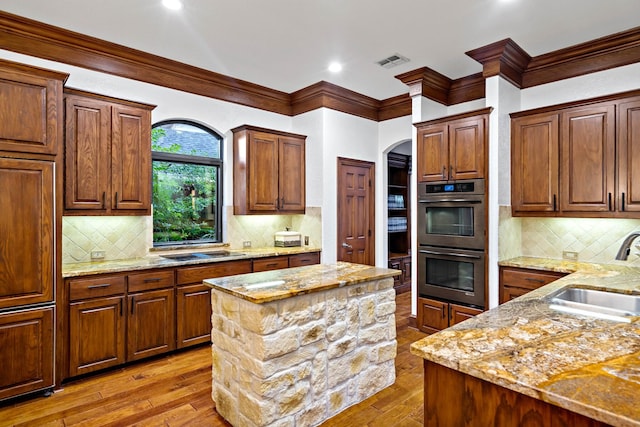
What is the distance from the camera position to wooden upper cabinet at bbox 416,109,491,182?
151 inches

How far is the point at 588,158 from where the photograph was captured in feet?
11.4

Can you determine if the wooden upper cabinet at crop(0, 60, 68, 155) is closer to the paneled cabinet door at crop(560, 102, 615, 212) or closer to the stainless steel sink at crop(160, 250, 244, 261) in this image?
the stainless steel sink at crop(160, 250, 244, 261)

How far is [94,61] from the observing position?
3697mm

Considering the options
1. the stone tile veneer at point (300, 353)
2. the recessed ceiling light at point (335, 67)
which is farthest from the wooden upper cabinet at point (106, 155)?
the recessed ceiling light at point (335, 67)

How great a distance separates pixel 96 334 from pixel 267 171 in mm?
2566

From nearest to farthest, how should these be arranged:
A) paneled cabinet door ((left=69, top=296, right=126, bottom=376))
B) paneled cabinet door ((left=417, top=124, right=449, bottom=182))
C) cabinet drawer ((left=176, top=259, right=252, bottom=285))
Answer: paneled cabinet door ((left=69, top=296, right=126, bottom=376)), cabinet drawer ((left=176, top=259, right=252, bottom=285)), paneled cabinet door ((left=417, top=124, right=449, bottom=182))

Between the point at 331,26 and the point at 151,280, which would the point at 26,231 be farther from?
the point at 331,26

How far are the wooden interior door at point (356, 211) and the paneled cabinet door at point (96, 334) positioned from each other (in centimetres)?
283

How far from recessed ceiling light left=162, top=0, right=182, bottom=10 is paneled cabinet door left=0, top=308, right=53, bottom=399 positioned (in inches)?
101

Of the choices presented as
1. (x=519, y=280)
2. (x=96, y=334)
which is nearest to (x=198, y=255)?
(x=96, y=334)

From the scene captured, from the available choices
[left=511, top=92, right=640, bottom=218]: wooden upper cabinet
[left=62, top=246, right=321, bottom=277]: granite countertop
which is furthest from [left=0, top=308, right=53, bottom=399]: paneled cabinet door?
[left=511, top=92, right=640, bottom=218]: wooden upper cabinet

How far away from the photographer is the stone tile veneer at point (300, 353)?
220cm

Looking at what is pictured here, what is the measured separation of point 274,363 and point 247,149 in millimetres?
3003

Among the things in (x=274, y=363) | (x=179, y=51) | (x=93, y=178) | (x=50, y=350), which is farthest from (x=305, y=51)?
(x=50, y=350)
